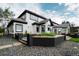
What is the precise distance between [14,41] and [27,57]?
909 millimetres

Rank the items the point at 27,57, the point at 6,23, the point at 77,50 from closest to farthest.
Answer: the point at 27,57
the point at 77,50
the point at 6,23

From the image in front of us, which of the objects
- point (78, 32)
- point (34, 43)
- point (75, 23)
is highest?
point (75, 23)

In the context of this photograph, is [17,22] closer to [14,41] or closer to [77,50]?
[14,41]

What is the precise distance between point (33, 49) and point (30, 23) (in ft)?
2.76

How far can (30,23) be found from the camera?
4.02m

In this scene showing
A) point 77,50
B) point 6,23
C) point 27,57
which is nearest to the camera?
point 27,57

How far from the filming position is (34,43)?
13.5ft

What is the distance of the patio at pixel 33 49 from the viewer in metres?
3.58

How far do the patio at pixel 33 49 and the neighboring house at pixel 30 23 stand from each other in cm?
39

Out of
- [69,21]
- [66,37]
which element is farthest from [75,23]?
[66,37]

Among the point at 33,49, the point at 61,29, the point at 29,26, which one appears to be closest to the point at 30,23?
the point at 29,26

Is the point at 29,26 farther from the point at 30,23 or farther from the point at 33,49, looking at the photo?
the point at 33,49

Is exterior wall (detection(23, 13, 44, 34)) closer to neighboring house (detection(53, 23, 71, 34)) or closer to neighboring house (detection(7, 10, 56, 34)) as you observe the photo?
neighboring house (detection(7, 10, 56, 34))

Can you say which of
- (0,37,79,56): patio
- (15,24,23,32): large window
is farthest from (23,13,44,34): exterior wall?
(0,37,79,56): patio
